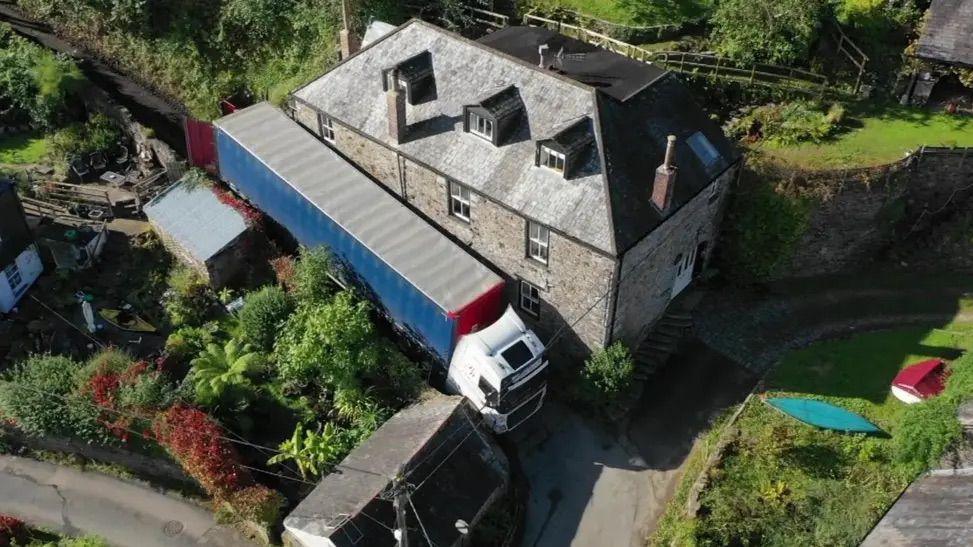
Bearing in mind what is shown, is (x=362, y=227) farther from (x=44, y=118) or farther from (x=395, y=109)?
(x=44, y=118)

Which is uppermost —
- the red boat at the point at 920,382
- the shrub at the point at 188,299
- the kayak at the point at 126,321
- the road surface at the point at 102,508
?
the red boat at the point at 920,382

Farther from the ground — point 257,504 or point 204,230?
point 204,230

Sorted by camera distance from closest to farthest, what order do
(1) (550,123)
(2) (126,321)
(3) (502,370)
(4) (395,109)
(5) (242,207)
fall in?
(3) (502,370), (1) (550,123), (4) (395,109), (2) (126,321), (5) (242,207)

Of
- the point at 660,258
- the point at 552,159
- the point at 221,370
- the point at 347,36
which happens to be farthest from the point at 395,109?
the point at 221,370

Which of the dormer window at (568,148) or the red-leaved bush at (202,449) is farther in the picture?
the dormer window at (568,148)

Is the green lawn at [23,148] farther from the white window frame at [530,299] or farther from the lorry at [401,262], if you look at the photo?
the white window frame at [530,299]

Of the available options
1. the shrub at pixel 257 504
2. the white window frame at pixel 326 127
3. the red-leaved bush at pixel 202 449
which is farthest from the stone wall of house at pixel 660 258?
the white window frame at pixel 326 127
